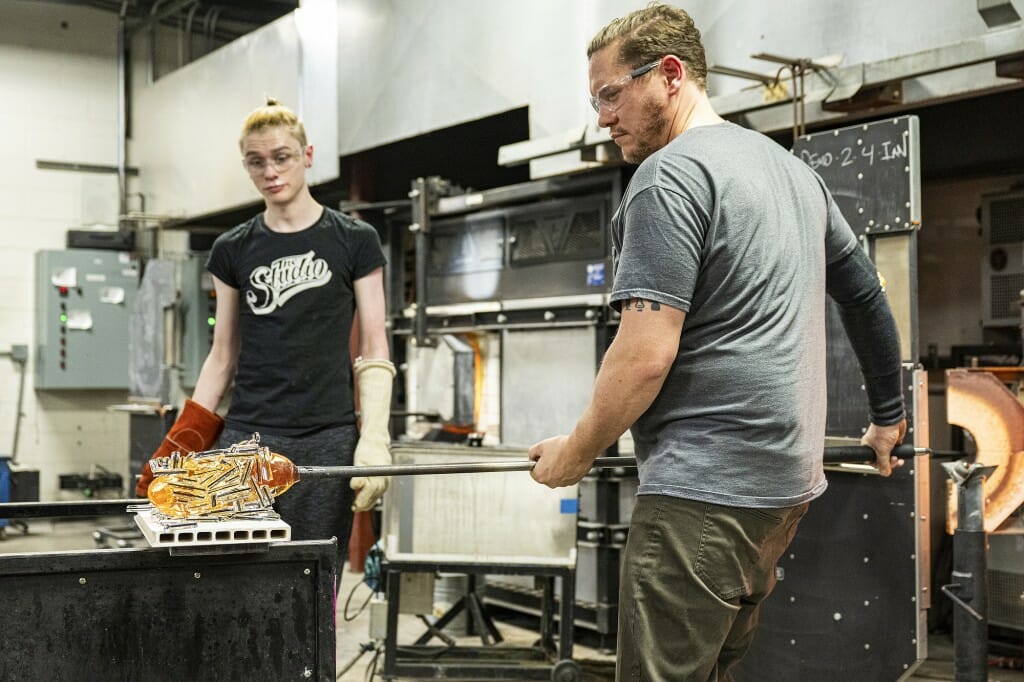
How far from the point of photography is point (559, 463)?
6.17 feet

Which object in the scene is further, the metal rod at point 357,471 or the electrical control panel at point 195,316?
the electrical control panel at point 195,316

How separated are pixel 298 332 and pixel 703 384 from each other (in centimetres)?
132

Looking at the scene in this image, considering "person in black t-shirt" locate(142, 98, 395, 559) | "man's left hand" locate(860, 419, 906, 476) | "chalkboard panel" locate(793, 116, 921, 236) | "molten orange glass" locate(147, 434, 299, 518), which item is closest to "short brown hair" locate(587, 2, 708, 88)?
"man's left hand" locate(860, 419, 906, 476)

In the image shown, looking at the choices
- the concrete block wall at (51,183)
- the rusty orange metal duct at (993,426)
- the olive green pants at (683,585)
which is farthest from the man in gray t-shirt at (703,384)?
the concrete block wall at (51,183)

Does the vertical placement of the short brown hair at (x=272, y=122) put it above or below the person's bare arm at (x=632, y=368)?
above

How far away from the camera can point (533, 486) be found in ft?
14.1

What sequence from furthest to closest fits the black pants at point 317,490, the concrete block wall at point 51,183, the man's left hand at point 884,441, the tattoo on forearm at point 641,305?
1. the concrete block wall at point 51,183
2. the black pants at point 317,490
3. the man's left hand at point 884,441
4. the tattoo on forearm at point 641,305

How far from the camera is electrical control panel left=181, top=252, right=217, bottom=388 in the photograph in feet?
27.7

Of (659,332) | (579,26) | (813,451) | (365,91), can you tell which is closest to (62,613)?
(659,332)

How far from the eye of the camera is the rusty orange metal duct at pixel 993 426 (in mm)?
3712

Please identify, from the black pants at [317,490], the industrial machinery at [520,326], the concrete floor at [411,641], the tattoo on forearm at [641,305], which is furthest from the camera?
the industrial machinery at [520,326]

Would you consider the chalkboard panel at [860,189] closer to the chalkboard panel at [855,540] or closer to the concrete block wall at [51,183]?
the chalkboard panel at [855,540]

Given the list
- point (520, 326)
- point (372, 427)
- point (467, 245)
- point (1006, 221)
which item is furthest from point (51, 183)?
point (372, 427)

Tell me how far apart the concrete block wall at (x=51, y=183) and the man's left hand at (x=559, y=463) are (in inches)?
349
